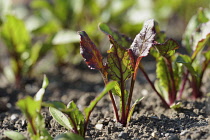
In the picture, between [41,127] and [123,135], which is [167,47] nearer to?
[123,135]

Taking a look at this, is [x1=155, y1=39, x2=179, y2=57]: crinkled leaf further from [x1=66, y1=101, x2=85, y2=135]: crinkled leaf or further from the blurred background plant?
the blurred background plant

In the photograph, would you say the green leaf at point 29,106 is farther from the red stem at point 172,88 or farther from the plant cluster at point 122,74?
the red stem at point 172,88

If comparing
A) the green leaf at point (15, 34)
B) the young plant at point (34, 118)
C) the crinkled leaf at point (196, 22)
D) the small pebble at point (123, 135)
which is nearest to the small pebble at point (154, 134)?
the small pebble at point (123, 135)

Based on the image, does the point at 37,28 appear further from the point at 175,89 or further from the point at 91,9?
the point at 175,89

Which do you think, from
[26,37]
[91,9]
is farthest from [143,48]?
[91,9]

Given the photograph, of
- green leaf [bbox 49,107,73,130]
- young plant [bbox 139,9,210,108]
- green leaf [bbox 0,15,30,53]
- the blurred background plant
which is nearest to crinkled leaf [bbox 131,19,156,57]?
young plant [bbox 139,9,210,108]

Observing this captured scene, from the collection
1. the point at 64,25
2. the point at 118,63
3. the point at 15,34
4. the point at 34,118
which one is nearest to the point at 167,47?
the point at 118,63
